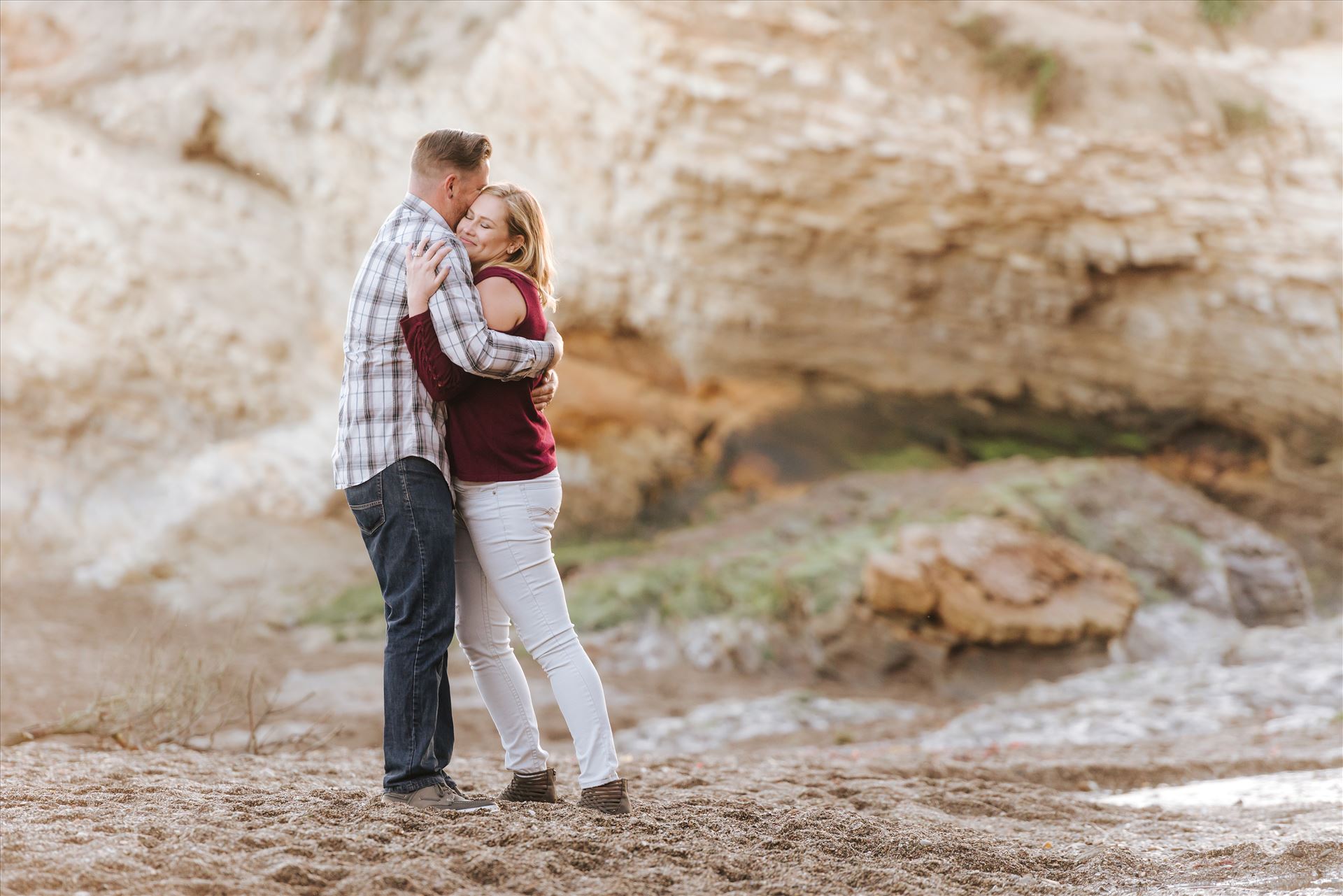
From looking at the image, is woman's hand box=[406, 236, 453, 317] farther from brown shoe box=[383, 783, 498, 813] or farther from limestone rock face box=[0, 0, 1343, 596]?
limestone rock face box=[0, 0, 1343, 596]

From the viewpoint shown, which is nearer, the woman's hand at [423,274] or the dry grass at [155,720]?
the woman's hand at [423,274]

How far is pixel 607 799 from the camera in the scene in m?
2.70

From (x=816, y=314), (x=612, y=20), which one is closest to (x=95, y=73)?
(x=612, y=20)

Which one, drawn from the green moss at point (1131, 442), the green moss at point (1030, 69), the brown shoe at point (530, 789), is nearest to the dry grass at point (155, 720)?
the brown shoe at point (530, 789)

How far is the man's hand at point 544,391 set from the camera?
2801 mm

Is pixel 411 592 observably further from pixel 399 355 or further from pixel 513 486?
pixel 399 355

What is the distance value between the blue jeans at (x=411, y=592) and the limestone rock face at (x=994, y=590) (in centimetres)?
531

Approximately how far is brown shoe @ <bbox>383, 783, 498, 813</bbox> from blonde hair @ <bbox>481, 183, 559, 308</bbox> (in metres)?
1.32

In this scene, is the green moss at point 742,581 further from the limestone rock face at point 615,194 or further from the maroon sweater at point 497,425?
the maroon sweater at point 497,425

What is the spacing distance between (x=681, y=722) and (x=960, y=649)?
87.3 inches

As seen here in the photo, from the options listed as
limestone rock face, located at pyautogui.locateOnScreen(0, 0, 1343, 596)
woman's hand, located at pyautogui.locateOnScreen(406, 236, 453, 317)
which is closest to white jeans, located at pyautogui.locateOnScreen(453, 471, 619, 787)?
woman's hand, located at pyautogui.locateOnScreen(406, 236, 453, 317)

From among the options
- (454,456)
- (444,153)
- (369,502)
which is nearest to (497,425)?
(454,456)

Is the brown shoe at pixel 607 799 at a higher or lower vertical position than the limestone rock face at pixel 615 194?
lower

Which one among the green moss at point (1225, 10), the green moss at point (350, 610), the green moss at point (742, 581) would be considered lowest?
the green moss at point (350, 610)
